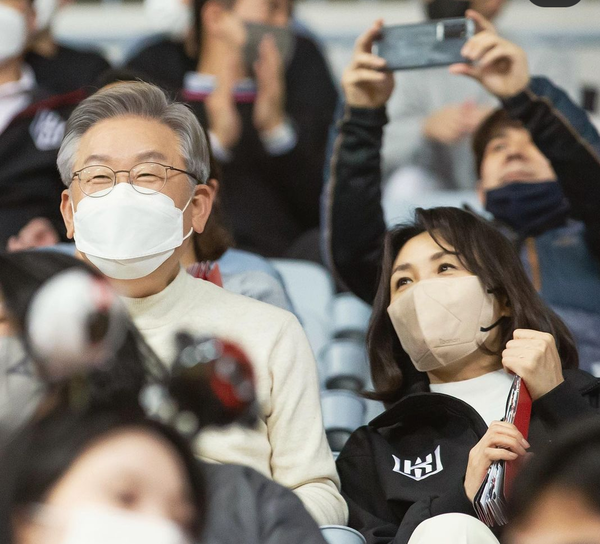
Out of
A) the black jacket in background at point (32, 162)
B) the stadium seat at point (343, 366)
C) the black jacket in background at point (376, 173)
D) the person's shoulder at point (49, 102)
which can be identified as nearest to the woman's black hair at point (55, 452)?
the black jacket in background at point (376, 173)

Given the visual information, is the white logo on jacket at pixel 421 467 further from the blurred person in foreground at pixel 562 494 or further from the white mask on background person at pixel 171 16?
the white mask on background person at pixel 171 16

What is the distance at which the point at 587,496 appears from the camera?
3.66 ft

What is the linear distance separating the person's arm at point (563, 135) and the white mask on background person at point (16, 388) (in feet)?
5.72

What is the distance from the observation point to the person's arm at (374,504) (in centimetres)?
191

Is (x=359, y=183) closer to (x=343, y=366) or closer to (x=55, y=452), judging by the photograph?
(x=343, y=366)

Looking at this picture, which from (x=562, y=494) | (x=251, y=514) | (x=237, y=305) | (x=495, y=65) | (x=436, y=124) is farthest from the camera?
(x=436, y=124)

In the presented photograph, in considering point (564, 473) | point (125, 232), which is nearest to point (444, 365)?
point (125, 232)

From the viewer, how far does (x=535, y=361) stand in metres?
1.97

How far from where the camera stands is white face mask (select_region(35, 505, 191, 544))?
113 centimetres

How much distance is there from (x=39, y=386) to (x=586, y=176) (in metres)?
1.85

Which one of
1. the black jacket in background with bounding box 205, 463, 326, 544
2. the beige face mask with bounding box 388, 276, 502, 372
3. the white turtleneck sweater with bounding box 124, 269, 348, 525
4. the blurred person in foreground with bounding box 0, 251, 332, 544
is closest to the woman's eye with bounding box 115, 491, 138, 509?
the blurred person in foreground with bounding box 0, 251, 332, 544

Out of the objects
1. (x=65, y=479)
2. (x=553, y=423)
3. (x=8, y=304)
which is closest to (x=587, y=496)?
(x=65, y=479)

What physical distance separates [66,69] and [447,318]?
73.2 inches

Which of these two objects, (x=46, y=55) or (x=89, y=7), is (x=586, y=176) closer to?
(x=46, y=55)
